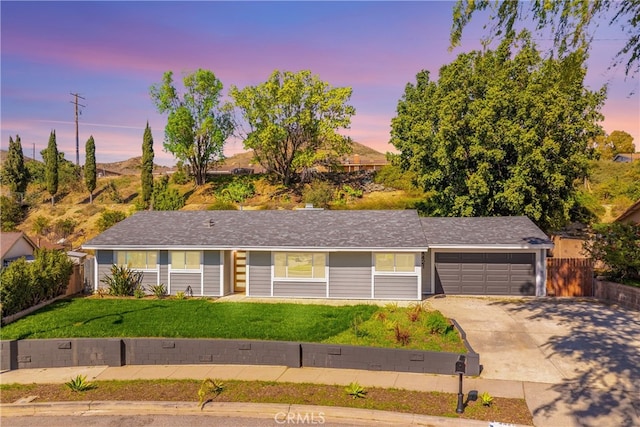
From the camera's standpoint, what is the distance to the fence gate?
2328cm

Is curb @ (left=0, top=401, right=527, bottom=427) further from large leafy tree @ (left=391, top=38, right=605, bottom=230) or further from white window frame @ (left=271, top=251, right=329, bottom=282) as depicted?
large leafy tree @ (left=391, top=38, right=605, bottom=230)

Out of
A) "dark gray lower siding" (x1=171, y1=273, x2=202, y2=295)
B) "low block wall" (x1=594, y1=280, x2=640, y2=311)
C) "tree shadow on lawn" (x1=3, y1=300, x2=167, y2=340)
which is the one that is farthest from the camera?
"dark gray lower siding" (x1=171, y1=273, x2=202, y2=295)

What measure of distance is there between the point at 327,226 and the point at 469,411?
1547cm

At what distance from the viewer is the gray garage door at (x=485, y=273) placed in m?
23.4

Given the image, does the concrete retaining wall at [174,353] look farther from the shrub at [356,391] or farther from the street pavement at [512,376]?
the shrub at [356,391]

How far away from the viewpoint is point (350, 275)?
894 inches

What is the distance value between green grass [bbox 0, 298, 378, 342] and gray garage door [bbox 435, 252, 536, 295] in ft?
19.5

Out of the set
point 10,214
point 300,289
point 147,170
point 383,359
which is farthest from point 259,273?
point 10,214

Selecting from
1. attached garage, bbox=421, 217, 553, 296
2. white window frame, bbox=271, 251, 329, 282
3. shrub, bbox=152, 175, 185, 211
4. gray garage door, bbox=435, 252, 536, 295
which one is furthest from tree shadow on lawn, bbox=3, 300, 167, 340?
shrub, bbox=152, 175, 185, 211

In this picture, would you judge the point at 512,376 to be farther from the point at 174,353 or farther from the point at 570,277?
the point at 570,277

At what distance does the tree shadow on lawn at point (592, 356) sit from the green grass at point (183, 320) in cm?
670

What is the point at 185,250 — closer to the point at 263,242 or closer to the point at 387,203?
the point at 263,242

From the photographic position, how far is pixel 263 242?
2322cm

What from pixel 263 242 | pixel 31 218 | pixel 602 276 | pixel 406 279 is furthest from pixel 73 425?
pixel 31 218
